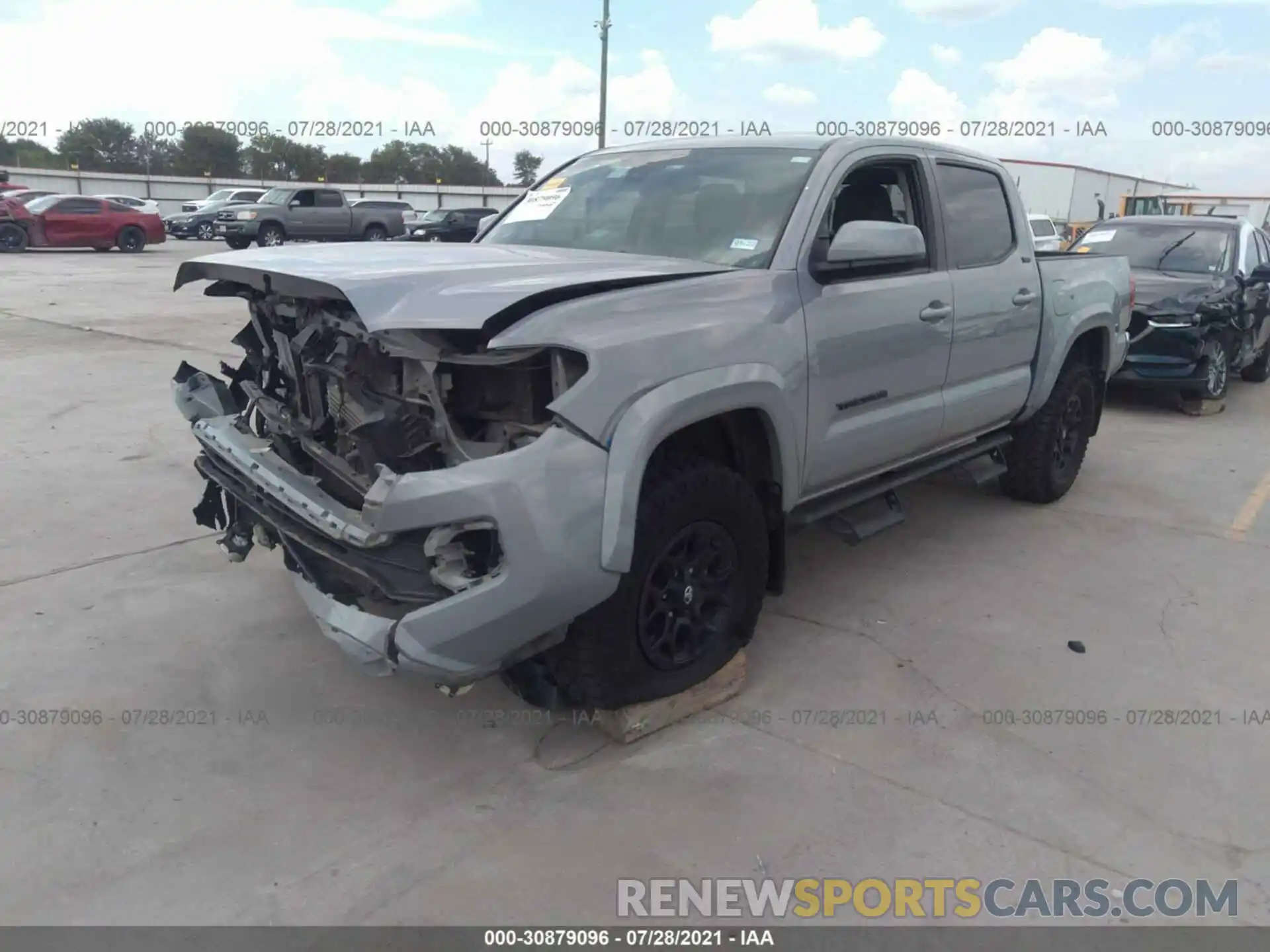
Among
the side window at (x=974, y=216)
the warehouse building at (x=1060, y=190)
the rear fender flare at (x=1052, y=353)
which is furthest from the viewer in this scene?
the warehouse building at (x=1060, y=190)

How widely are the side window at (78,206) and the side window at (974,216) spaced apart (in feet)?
80.2

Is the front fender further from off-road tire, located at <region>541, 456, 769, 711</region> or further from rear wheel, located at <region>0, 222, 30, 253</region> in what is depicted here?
rear wheel, located at <region>0, 222, 30, 253</region>

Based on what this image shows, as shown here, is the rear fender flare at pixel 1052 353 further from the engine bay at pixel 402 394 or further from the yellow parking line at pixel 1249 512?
the engine bay at pixel 402 394

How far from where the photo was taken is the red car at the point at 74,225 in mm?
23156

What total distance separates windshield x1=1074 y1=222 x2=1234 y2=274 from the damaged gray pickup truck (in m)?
5.74

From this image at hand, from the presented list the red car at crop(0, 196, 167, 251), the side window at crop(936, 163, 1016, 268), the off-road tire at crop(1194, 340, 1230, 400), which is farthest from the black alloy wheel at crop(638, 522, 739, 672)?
the red car at crop(0, 196, 167, 251)

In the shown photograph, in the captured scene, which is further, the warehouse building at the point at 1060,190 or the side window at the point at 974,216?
the warehouse building at the point at 1060,190

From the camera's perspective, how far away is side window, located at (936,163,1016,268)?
15.3 ft

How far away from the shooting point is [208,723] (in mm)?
3400

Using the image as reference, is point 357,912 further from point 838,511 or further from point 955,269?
point 955,269

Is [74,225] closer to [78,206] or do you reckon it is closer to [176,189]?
[78,206]

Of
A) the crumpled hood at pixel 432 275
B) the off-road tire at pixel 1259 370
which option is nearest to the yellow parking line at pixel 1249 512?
the crumpled hood at pixel 432 275

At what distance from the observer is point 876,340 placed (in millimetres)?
3930
